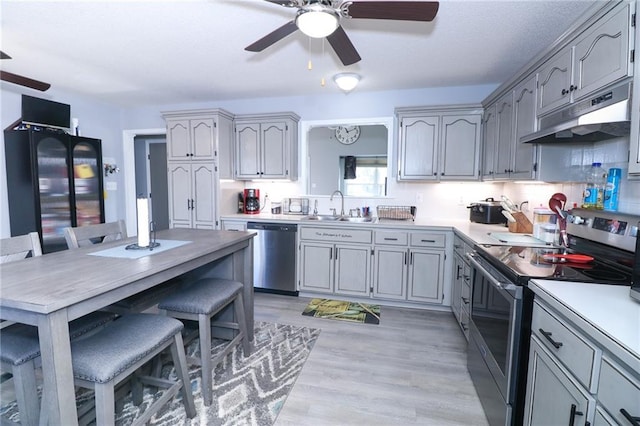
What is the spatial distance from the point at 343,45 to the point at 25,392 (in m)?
2.47

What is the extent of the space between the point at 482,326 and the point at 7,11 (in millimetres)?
3754

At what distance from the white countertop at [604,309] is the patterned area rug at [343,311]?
1.91m

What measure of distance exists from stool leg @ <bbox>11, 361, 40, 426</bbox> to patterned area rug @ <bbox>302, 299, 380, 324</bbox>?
2.11 m

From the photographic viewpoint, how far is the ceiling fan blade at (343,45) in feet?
6.04

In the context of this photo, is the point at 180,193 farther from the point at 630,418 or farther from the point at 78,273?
the point at 630,418

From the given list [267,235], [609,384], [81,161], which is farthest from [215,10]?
[81,161]

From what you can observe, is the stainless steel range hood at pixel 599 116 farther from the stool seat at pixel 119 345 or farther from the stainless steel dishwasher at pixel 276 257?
the stainless steel dishwasher at pixel 276 257

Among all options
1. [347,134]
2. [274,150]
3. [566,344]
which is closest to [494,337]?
[566,344]

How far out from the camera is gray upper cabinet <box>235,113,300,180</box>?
12.5 feet

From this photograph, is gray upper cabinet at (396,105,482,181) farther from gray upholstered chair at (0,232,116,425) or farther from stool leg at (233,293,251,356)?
gray upholstered chair at (0,232,116,425)

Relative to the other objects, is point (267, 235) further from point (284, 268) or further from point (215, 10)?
point (215, 10)

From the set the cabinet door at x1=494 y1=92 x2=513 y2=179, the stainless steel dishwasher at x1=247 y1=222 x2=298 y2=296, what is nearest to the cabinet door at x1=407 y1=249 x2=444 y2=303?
the cabinet door at x1=494 y1=92 x2=513 y2=179

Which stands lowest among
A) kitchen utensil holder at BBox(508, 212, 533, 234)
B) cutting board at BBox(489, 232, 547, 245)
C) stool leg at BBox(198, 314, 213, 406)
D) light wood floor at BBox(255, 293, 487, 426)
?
light wood floor at BBox(255, 293, 487, 426)

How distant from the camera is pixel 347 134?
3.93 metres
